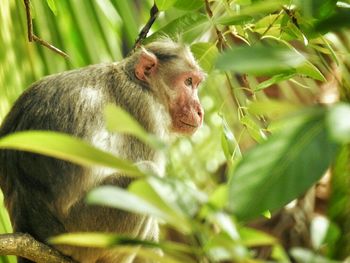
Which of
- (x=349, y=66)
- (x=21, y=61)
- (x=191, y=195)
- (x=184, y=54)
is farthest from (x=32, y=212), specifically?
(x=191, y=195)

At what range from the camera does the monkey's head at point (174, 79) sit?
11.8ft

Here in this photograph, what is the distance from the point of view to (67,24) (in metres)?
3.38

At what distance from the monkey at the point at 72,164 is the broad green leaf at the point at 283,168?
86.8 inches

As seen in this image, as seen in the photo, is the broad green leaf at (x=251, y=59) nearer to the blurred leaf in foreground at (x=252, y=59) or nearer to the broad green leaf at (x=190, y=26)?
the blurred leaf in foreground at (x=252, y=59)

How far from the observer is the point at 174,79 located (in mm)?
3744

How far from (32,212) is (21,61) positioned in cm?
70

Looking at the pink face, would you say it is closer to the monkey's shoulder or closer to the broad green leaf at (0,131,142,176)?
the monkey's shoulder

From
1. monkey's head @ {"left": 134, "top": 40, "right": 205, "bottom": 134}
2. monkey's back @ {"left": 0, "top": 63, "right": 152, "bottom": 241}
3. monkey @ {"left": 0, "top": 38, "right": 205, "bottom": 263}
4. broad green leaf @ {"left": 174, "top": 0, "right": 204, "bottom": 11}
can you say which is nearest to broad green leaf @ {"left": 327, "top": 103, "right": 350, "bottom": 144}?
broad green leaf @ {"left": 174, "top": 0, "right": 204, "bottom": 11}

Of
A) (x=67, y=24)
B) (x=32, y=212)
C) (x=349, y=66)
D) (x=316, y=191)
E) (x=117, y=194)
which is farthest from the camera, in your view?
(x=316, y=191)

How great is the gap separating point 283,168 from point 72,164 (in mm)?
2411

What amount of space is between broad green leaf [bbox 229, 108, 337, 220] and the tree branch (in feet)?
6.10

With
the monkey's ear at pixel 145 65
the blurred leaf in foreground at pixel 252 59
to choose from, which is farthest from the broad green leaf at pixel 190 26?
the blurred leaf in foreground at pixel 252 59

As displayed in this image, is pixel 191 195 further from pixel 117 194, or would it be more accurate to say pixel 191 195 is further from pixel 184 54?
pixel 184 54

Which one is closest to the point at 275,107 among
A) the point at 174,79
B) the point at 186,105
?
A: the point at 186,105
